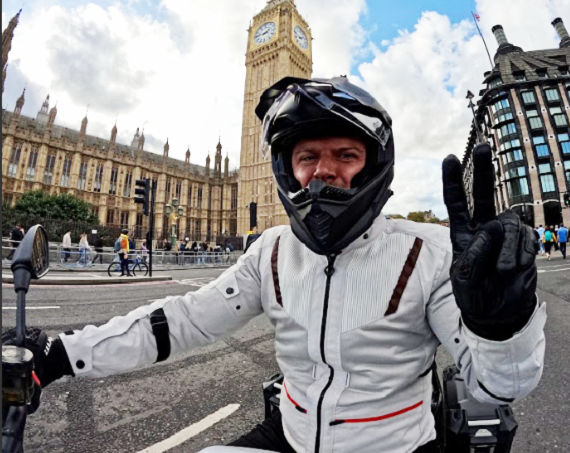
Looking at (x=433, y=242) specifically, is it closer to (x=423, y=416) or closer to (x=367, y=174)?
(x=367, y=174)

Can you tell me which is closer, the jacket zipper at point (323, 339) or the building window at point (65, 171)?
the jacket zipper at point (323, 339)

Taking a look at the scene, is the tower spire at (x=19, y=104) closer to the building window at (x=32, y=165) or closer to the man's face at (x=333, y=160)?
the building window at (x=32, y=165)

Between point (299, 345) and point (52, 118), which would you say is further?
point (52, 118)

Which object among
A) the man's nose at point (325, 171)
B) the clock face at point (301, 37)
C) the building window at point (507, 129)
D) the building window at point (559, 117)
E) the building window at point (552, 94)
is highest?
the clock face at point (301, 37)

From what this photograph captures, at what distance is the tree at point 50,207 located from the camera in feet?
95.4

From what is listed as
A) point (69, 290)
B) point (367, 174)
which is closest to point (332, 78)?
point (367, 174)

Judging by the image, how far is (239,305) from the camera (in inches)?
57.1

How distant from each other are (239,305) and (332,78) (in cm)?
112

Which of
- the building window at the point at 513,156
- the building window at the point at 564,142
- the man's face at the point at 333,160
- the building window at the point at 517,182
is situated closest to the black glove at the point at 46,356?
the man's face at the point at 333,160

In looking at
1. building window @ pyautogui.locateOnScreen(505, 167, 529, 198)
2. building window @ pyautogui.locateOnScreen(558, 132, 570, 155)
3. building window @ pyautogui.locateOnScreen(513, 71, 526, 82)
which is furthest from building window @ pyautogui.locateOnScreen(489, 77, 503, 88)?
building window @ pyautogui.locateOnScreen(505, 167, 529, 198)

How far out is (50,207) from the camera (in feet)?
97.9

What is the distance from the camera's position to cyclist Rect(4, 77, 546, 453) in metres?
0.94

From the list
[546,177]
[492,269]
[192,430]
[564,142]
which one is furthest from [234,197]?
[492,269]

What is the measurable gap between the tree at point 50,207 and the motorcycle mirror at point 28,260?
32599mm
